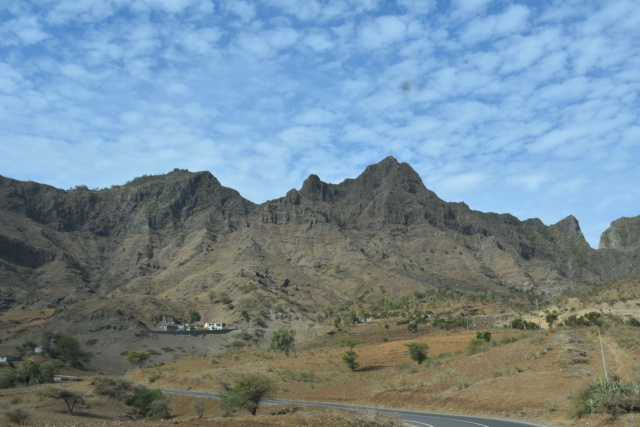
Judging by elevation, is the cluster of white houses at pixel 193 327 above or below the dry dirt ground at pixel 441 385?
above

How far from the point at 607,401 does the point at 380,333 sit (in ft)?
284

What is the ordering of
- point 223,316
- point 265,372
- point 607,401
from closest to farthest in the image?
point 607,401 < point 265,372 < point 223,316

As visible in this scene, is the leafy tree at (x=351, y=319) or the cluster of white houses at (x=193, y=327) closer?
the cluster of white houses at (x=193, y=327)

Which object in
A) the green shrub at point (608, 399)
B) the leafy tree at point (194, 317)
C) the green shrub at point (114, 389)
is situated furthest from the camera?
the leafy tree at point (194, 317)

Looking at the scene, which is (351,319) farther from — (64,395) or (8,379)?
(64,395)

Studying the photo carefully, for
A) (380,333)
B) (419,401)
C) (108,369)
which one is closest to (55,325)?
(108,369)

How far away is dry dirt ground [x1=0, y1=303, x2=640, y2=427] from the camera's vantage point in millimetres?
28189

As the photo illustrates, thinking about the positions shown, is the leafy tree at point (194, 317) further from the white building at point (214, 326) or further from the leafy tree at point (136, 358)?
the leafy tree at point (136, 358)

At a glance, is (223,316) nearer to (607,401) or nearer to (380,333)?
(380,333)

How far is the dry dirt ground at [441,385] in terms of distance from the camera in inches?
1110

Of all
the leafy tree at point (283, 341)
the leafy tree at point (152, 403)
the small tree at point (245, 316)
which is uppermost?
the small tree at point (245, 316)

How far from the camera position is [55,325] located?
446 feet

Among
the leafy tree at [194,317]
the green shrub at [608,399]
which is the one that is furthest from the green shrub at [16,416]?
the leafy tree at [194,317]

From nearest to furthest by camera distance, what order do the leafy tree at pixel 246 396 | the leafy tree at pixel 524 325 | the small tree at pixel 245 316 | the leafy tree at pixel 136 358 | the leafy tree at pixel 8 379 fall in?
the leafy tree at pixel 246 396, the leafy tree at pixel 8 379, the leafy tree at pixel 524 325, the leafy tree at pixel 136 358, the small tree at pixel 245 316
